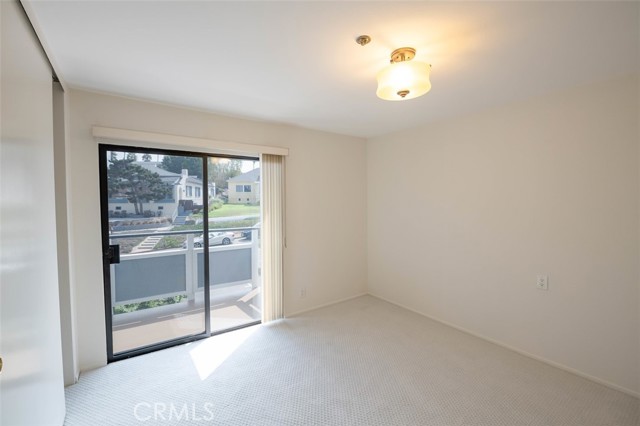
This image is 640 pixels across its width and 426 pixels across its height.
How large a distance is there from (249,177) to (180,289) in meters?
1.47

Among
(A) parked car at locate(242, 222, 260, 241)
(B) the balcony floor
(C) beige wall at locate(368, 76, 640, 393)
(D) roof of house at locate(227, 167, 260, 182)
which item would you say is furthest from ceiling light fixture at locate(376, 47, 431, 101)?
(B) the balcony floor

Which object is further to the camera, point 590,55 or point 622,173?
point 622,173

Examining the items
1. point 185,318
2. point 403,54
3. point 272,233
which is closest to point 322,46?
point 403,54

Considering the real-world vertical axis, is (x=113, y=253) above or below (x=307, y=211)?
below

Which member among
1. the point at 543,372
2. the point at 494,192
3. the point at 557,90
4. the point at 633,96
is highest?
the point at 557,90

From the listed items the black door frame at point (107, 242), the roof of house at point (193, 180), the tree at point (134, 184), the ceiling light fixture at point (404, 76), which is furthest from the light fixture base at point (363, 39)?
the tree at point (134, 184)

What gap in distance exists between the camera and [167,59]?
6.09ft

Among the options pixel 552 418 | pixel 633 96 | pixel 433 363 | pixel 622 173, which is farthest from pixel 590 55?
pixel 433 363

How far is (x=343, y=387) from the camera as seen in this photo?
214cm

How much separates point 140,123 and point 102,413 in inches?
91.0

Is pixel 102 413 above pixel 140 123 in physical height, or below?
below

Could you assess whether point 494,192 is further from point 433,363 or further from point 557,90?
point 433,363

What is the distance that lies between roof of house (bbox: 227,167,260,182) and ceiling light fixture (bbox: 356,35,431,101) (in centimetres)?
198

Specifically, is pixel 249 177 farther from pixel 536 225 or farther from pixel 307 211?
pixel 536 225
